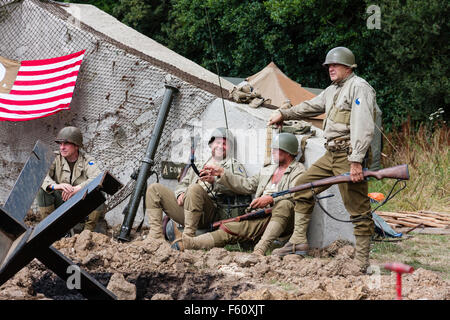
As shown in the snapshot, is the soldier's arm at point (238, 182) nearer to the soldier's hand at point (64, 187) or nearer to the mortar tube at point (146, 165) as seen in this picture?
the mortar tube at point (146, 165)

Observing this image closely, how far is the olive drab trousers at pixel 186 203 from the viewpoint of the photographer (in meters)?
6.04

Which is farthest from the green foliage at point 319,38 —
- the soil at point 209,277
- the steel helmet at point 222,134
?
the soil at point 209,277

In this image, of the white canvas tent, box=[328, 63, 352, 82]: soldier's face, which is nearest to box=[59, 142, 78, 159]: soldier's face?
box=[328, 63, 352, 82]: soldier's face

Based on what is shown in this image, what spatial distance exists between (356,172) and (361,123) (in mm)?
384

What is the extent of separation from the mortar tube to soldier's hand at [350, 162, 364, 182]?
99.9 inches

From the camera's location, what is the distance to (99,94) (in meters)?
7.54

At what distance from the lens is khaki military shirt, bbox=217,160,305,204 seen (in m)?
5.91

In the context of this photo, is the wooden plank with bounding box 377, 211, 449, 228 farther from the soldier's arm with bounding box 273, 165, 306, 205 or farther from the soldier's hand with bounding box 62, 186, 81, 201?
the soldier's hand with bounding box 62, 186, 81, 201

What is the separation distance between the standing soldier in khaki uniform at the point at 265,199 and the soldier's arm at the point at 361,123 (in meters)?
0.98

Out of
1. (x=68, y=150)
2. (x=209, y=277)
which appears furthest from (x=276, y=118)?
(x=68, y=150)

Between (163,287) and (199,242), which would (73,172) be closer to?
(199,242)

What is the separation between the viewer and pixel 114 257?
15.0 ft

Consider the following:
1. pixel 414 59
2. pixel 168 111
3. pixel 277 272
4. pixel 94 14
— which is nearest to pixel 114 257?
pixel 277 272
